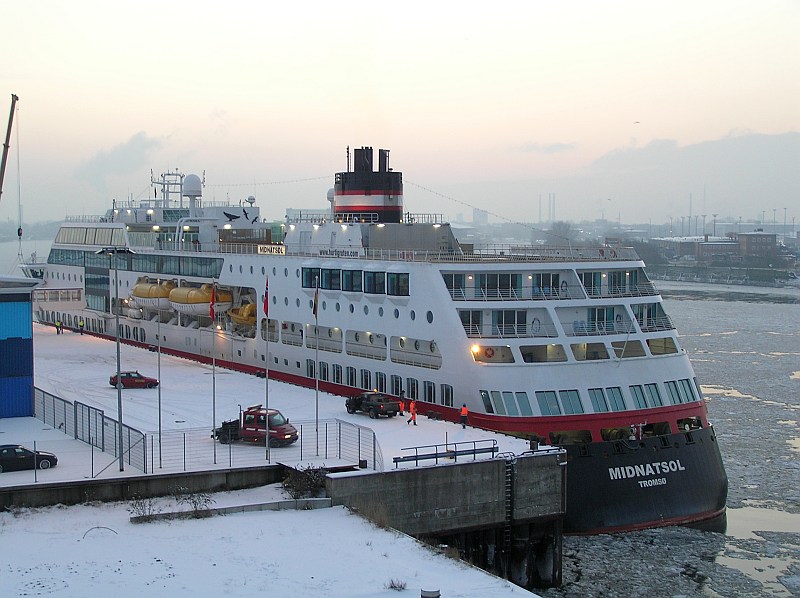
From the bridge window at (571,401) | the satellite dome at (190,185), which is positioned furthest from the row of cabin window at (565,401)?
the satellite dome at (190,185)

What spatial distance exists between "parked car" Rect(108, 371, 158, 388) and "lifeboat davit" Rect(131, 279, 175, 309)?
12838mm

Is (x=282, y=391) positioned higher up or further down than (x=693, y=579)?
higher up

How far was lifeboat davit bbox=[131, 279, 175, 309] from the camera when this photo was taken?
55781mm

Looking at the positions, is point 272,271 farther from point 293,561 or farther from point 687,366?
point 293,561

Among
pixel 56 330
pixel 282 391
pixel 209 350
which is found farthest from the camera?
pixel 56 330

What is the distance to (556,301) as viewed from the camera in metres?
35.6

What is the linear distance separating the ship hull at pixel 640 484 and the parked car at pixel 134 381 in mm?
Answer: 18505

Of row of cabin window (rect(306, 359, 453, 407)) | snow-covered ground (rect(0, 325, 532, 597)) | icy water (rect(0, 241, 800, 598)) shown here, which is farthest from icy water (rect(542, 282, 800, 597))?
row of cabin window (rect(306, 359, 453, 407))

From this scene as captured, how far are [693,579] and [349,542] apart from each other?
10948mm

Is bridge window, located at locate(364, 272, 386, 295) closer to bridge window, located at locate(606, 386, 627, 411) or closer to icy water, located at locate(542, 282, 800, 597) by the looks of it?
bridge window, located at locate(606, 386, 627, 411)

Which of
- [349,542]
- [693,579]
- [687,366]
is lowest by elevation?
[693,579]

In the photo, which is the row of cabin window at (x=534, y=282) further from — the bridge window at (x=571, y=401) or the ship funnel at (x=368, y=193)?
the ship funnel at (x=368, y=193)

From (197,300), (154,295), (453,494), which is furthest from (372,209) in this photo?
(453,494)

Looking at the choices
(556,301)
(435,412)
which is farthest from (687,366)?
(435,412)
